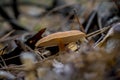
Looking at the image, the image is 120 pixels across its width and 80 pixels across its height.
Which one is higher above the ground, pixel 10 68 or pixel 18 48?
pixel 18 48

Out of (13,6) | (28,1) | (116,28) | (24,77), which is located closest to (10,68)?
(24,77)

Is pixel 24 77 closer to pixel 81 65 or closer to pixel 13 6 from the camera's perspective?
pixel 81 65

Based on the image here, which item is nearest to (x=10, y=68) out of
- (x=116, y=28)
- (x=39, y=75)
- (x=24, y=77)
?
(x=24, y=77)

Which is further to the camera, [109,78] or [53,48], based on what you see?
[53,48]

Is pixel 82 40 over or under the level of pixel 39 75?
over

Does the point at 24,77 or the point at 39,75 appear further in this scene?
the point at 24,77

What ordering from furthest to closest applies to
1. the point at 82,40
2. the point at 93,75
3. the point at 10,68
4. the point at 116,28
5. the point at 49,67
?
the point at 82,40 < the point at 10,68 < the point at 116,28 < the point at 49,67 < the point at 93,75

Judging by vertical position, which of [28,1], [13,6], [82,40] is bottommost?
[82,40]

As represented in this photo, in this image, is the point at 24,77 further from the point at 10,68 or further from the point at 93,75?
the point at 93,75

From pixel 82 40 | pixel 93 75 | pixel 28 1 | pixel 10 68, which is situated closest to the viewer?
pixel 93 75
